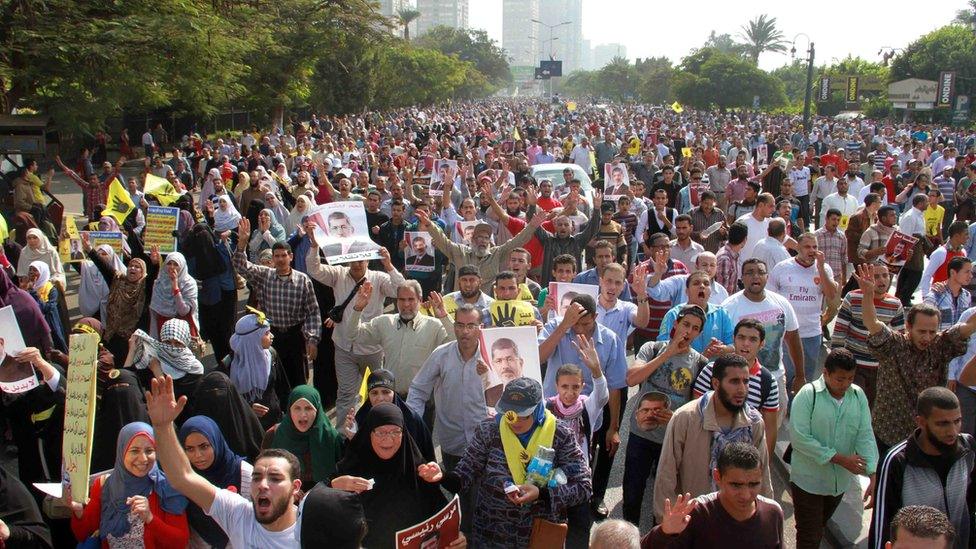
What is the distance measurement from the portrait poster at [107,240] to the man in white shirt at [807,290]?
614 cm

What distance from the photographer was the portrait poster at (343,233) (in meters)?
8.12

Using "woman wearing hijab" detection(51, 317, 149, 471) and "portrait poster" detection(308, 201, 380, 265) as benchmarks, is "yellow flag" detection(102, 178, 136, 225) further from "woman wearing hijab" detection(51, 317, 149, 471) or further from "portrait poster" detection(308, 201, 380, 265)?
"woman wearing hijab" detection(51, 317, 149, 471)

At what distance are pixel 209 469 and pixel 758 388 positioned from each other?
120 inches

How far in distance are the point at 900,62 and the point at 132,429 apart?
222 ft

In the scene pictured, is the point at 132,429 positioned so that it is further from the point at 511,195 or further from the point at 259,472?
the point at 511,195

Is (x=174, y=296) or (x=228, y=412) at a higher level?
(x=174, y=296)

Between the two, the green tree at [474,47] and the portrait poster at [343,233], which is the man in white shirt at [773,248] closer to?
the portrait poster at [343,233]

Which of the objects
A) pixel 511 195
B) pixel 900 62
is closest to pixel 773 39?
pixel 900 62

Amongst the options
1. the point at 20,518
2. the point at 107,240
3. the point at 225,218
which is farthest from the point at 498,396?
the point at 225,218

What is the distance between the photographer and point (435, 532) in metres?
4.02

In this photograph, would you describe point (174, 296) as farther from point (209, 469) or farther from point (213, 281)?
point (209, 469)

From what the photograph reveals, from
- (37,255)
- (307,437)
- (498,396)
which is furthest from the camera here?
(37,255)

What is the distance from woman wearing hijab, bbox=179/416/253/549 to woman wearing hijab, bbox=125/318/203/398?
136 cm

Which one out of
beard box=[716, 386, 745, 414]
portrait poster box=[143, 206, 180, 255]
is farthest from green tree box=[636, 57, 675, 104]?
beard box=[716, 386, 745, 414]
